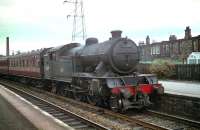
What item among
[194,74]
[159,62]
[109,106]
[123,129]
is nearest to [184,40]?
[159,62]

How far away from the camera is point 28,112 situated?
44.9 ft

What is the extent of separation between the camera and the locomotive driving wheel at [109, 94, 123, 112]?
1385 centimetres

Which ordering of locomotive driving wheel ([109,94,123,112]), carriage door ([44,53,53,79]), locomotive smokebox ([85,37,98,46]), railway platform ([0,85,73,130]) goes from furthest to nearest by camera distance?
1. carriage door ([44,53,53,79])
2. locomotive smokebox ([85,37,98,46])
3. locomotive driving wheel ([109,94,123,112])
4. railway platform ([0,85,73,130])

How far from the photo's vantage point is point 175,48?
50.0 metres

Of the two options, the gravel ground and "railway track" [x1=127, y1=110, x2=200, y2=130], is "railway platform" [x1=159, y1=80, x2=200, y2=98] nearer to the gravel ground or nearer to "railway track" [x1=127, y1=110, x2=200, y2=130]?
"railway track" [x1=127, y1=110, x2=200, y2=130]

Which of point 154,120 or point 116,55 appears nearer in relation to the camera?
point 154,120

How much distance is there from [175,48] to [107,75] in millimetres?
36954

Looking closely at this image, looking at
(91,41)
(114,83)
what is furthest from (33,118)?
(91,41)

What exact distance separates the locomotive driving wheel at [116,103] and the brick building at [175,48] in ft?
100

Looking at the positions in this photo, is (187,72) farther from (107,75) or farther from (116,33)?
(107,75)

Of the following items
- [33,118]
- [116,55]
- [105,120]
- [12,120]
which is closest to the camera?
[12,120]

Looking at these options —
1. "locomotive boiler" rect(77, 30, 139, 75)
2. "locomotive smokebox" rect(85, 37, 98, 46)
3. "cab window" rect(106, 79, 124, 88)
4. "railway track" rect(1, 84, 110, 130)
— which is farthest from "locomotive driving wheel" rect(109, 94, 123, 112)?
"locomotive smokebox" rect(85, 37, 98, 46)

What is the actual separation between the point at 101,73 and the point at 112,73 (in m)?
0.51

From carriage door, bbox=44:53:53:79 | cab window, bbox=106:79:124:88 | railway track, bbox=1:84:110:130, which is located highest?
carriage door, bbox=44:53:53:79
